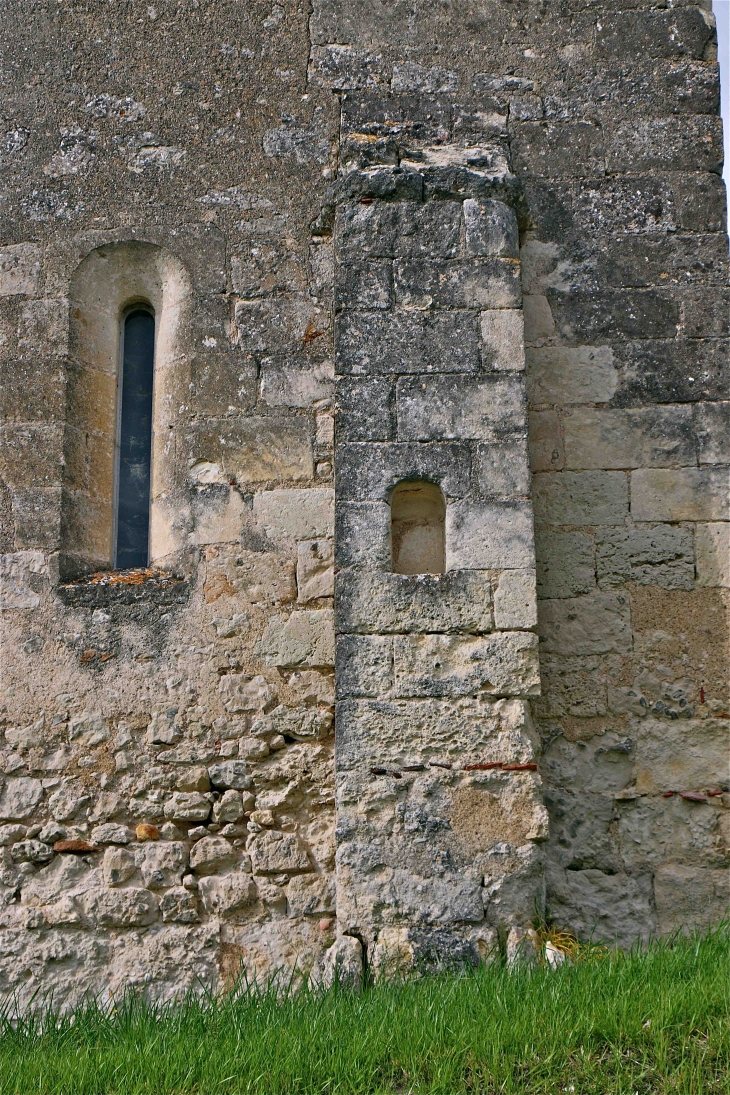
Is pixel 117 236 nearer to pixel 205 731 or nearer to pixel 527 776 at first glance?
pixel 205 731

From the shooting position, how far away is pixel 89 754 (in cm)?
466

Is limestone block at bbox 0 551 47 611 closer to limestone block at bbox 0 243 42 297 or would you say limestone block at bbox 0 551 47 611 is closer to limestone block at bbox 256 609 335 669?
limestone block at bbox 256 609 335 669

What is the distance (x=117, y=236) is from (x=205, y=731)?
244cm

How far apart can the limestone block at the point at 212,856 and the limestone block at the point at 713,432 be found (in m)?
2.65

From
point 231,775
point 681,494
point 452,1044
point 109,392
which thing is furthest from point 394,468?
point 452,1044

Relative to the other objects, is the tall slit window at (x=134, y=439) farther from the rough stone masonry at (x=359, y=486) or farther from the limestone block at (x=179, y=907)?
the limestone block at (x=179, y=907)

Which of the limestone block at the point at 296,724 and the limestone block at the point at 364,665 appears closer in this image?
the limestone block at the point at 364,665

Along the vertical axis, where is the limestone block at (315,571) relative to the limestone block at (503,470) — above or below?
below

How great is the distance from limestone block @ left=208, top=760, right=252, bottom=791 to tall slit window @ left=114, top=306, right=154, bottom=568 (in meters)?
1.10

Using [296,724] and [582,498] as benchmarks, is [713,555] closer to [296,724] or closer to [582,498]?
[582,498]

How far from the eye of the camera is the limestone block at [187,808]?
4559 mm

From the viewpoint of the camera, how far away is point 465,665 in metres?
4.09

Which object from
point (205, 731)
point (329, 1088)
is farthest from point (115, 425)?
point (329, 1088)

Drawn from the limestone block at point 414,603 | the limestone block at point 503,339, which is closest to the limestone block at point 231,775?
the limestone block at point 414,603
